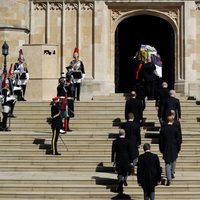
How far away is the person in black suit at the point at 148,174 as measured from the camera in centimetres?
1144

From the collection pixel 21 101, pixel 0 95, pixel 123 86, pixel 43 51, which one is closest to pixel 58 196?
pixel 0 95

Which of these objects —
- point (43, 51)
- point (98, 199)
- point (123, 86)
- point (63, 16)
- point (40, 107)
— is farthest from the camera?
point (123, 86)

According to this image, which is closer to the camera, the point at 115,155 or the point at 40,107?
the point at 115,155

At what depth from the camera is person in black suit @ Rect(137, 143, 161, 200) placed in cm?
1144

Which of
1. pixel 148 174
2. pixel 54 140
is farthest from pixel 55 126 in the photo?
pixel 148 174

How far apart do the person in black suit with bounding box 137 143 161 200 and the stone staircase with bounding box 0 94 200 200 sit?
1241 millimetres

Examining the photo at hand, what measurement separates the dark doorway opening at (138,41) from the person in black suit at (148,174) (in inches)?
578

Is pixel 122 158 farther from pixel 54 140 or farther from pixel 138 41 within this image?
pixel 138 41

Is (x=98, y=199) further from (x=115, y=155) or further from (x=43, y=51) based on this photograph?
(x=43, y=51)

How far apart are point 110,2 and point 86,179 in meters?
13.3

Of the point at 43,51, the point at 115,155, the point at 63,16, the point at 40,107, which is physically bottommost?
the point at 115,155

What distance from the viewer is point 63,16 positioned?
25.0 metres

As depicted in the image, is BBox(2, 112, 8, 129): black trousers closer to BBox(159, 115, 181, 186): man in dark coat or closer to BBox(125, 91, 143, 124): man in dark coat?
BBox(125, 91, 143, 124): man in dark coat

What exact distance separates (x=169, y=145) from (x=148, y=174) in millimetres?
2012
